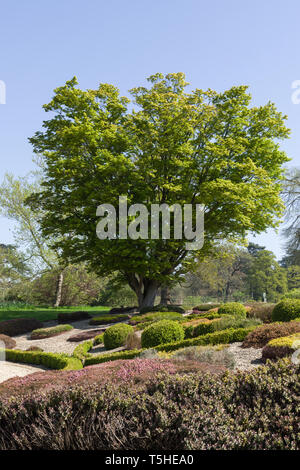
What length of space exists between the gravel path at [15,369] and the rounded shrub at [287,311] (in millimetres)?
7215

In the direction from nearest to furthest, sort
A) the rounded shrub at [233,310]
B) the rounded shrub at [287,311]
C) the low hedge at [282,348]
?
the low hedge at [282,348] → the rounded shrub at [287,311] → the rounded shrub at [233,310]

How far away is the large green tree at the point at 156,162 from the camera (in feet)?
62.6

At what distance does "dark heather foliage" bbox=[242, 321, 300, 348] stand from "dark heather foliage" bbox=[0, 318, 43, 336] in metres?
12.2

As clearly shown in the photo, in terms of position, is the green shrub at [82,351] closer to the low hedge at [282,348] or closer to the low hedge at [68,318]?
the low hedge at [282,348]

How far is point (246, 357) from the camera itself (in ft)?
27.2

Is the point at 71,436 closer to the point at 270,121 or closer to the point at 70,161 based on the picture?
the point at 70,161

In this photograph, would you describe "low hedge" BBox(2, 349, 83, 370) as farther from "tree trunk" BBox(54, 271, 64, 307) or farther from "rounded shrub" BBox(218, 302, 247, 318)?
"tree trunk" BBox(54, 271, 64, 307)

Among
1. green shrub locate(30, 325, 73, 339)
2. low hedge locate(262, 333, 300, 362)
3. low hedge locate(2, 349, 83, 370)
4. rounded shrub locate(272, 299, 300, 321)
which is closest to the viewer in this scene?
low hedge locate(262, 333, 300, 362)

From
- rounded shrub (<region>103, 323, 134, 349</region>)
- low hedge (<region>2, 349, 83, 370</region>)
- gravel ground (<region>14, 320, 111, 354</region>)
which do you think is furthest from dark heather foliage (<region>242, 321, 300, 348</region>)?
gravel ground (<region>14, 320, 111, 354</region>)

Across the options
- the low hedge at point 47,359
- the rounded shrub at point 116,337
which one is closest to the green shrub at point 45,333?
the low hedge at point 47,359

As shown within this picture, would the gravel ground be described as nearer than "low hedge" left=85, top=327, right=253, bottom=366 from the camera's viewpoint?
No

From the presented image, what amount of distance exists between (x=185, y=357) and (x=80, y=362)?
4600mm

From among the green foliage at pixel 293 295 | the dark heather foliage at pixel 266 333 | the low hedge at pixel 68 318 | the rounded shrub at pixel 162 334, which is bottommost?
the low hedge at pixel 68 318

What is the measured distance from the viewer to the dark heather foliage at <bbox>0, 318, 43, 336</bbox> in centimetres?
1769
